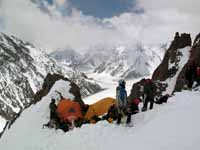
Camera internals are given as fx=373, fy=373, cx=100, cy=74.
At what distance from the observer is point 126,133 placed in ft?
72.9

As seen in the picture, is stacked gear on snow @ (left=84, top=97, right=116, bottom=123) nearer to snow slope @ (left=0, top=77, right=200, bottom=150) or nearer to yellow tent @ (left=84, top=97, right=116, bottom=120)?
yellow tent @ (left=84, top=97, right=116, bottom=120)

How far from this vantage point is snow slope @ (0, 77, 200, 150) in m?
18.9

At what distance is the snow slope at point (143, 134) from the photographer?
61.9ft

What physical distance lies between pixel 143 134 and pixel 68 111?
33.5 feet

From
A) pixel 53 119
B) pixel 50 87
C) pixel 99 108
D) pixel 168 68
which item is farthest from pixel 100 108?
pixel 168 68

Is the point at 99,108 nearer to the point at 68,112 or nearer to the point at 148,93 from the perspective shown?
the point at 68,112

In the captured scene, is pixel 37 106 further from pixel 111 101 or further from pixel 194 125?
pixel 194 125

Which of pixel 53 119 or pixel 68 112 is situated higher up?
pixel 68 112

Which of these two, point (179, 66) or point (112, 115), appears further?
point (179, 66)

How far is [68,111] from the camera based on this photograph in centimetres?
2980

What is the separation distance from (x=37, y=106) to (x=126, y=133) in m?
14.8

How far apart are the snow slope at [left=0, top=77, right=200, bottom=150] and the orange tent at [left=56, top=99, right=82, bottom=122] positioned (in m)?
1.67

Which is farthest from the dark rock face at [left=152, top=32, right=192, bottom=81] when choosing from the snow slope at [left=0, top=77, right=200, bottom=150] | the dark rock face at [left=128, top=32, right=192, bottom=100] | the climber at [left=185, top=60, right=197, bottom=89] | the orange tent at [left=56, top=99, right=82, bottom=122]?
the snow slope at [left=0, top=77, right=200, bottom=150]

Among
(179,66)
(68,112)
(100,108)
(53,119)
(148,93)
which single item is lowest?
(100,108)
